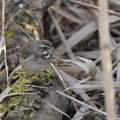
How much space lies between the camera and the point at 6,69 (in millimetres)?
3197

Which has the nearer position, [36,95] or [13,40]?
[36,95]

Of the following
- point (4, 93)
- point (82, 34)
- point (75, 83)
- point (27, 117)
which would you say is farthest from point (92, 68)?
point (82, 34)

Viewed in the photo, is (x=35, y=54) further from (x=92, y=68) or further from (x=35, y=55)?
(x=92, y=68)

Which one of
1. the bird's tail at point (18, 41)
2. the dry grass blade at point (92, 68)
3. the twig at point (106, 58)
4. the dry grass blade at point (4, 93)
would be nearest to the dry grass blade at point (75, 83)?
the dry grass blade at point (92, 68)

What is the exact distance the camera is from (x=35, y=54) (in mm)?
3557

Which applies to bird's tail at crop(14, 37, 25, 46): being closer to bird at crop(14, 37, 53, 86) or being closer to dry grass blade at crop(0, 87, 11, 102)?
bird at crop(14, 37, 53, 86)

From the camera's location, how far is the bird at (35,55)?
10.9 feet

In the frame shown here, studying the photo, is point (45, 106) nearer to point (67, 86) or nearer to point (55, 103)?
point (55, 103)

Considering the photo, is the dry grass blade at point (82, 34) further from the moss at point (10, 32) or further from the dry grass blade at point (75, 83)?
the dry grass blade at point (75, 83)

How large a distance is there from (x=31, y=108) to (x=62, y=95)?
51 cm

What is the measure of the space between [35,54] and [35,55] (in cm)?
2

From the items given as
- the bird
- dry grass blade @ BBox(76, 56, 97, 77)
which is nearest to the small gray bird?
the bird

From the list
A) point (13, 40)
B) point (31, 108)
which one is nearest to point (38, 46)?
point (13, 40)

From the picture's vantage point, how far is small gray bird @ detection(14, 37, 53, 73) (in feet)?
11.0
